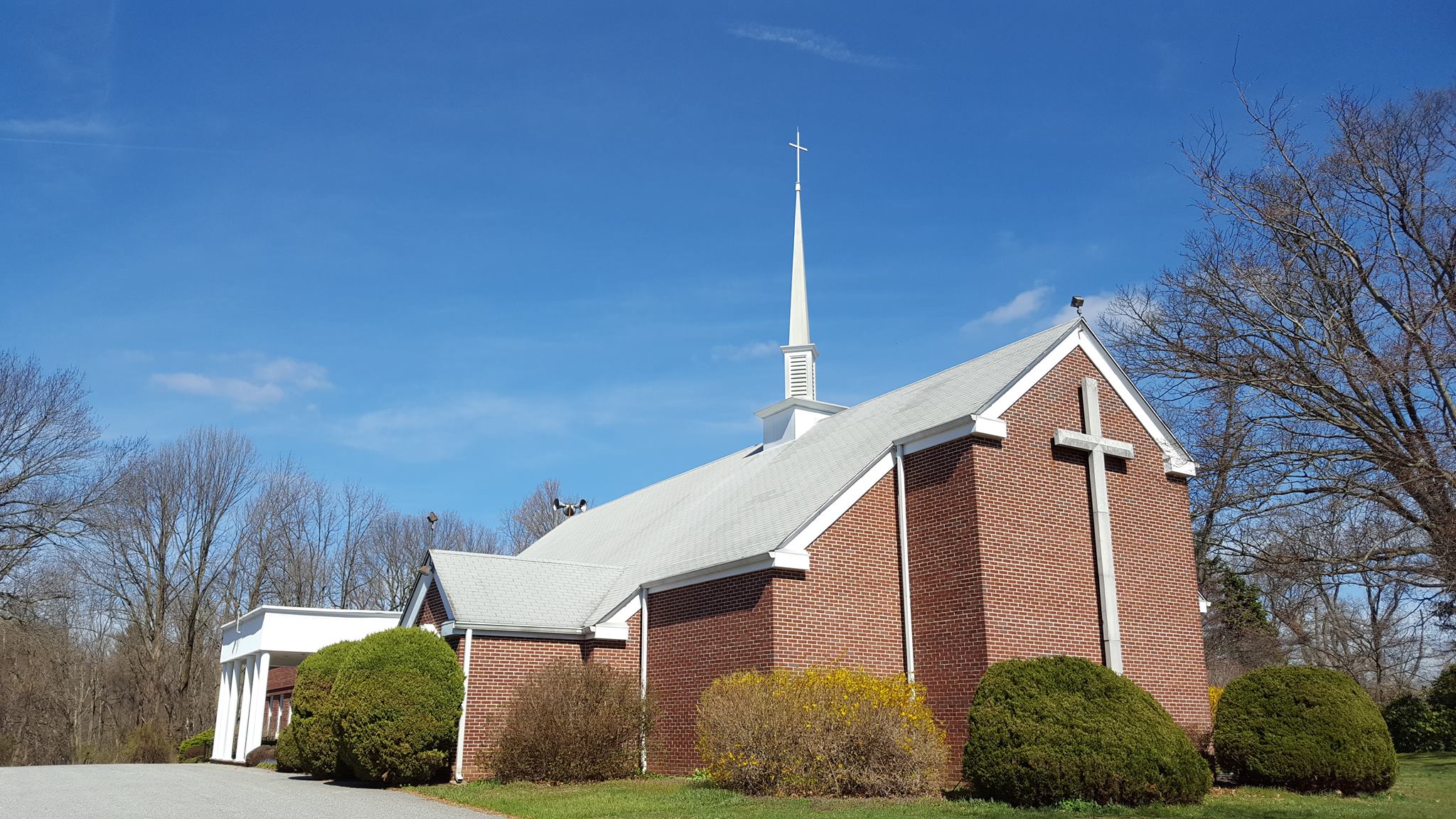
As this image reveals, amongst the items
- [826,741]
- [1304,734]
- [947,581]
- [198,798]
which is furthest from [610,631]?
[1304,734]

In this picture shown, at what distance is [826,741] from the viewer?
1397 cm

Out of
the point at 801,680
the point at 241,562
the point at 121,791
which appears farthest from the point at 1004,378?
the point at 241,562

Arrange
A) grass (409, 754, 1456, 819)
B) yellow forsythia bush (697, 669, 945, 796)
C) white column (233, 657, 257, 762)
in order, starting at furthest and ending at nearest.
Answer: white column (233, 657, 257, 762) → yellow forsythia bush (697, 669, 945, 796) → grass (409, 754, 1456, 819)

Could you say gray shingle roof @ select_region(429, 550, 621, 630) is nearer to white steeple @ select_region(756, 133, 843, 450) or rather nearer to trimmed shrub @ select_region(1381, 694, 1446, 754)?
white steeple @ select_region(756, 133, 843, 450)

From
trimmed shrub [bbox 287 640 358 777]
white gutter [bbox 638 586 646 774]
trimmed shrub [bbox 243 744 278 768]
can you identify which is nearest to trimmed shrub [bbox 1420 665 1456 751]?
white gutter [bbox 638 586 646 774]

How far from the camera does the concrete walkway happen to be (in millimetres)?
13203

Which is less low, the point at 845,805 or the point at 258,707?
the point at 258,707

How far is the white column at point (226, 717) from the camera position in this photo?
29781 mm

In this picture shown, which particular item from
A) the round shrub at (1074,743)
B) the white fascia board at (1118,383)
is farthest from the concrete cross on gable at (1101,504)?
the round shrub at (1074,743)

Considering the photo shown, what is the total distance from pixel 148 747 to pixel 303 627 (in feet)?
34.9

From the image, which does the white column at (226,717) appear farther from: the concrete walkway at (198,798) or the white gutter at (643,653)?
the white gutter at (643,653)

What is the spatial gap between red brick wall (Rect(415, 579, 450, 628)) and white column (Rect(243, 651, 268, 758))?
9000 millimetres

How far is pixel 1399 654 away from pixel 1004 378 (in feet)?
79.3

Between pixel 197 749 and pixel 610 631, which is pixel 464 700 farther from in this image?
pixel 197 749
